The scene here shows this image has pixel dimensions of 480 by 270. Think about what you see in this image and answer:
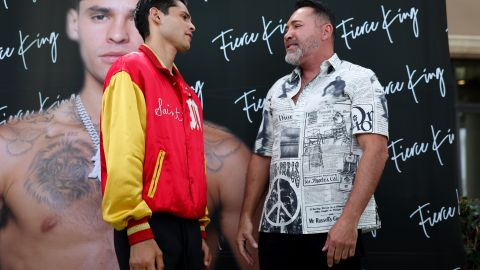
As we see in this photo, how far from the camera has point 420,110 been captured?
12.0 feet

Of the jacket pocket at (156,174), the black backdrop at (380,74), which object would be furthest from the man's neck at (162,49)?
the black backdrop at (380,74)

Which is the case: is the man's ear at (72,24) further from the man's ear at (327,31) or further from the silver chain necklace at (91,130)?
the man's ear at (327,31)

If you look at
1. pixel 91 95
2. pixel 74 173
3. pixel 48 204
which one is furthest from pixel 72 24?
pixel 48 204

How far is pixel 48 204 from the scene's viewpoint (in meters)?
3.36

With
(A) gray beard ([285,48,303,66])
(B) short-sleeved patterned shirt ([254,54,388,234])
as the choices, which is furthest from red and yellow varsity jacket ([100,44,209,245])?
(A) gray beard ([285,48,303,66])

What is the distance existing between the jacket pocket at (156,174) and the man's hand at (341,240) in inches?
36.2

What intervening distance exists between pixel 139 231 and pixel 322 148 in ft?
3.66

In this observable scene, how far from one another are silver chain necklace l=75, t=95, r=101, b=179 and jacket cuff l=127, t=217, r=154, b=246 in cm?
119

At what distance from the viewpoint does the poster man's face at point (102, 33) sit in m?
3.49

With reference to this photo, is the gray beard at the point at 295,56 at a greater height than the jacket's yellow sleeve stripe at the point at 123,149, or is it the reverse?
the gray beard at the point at 295,56

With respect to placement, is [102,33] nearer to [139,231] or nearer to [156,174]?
[156,174]

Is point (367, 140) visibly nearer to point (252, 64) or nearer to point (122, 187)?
point (252, 64)

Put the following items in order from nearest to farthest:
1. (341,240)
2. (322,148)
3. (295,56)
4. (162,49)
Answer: (162,49), (341,240), (322,148), (295,56)

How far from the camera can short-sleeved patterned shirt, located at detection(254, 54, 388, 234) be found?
9.66ft
